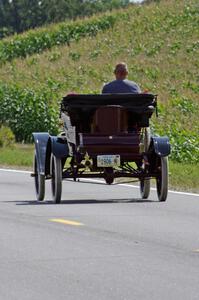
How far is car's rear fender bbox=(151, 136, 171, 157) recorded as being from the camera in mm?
16938

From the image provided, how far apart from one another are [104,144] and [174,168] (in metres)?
7.17

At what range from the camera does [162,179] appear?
16953 mm

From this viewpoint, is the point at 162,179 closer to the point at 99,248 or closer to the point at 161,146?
the point at 161,146

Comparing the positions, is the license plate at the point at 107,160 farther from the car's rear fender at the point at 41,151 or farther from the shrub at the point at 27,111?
the shrub at the point at 27,111

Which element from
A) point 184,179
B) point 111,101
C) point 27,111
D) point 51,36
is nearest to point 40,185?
point 111,101

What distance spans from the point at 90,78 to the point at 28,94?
28.2ft

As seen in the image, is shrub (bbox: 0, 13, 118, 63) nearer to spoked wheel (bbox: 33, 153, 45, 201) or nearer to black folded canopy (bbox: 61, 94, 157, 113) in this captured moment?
spoked wheel (bbox: 33, 153, 45, 201)

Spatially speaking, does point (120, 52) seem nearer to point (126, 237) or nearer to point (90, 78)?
point (90, 78)

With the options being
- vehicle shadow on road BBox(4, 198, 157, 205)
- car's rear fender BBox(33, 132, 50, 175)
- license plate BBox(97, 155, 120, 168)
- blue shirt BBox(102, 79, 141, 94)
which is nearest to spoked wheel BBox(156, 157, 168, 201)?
vehicle shadow on road BBox(4, 198, 157, 205)

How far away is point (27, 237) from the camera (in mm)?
12477

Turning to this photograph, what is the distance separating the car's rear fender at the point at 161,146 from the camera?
16938 millimetres

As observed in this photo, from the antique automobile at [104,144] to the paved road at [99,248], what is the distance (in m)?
0.43

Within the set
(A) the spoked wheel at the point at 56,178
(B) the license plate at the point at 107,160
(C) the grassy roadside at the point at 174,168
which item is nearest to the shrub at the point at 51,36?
(C) the grassy roadside at the point at 174,168

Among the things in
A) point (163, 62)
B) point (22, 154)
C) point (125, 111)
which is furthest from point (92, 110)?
point (163, 62)
